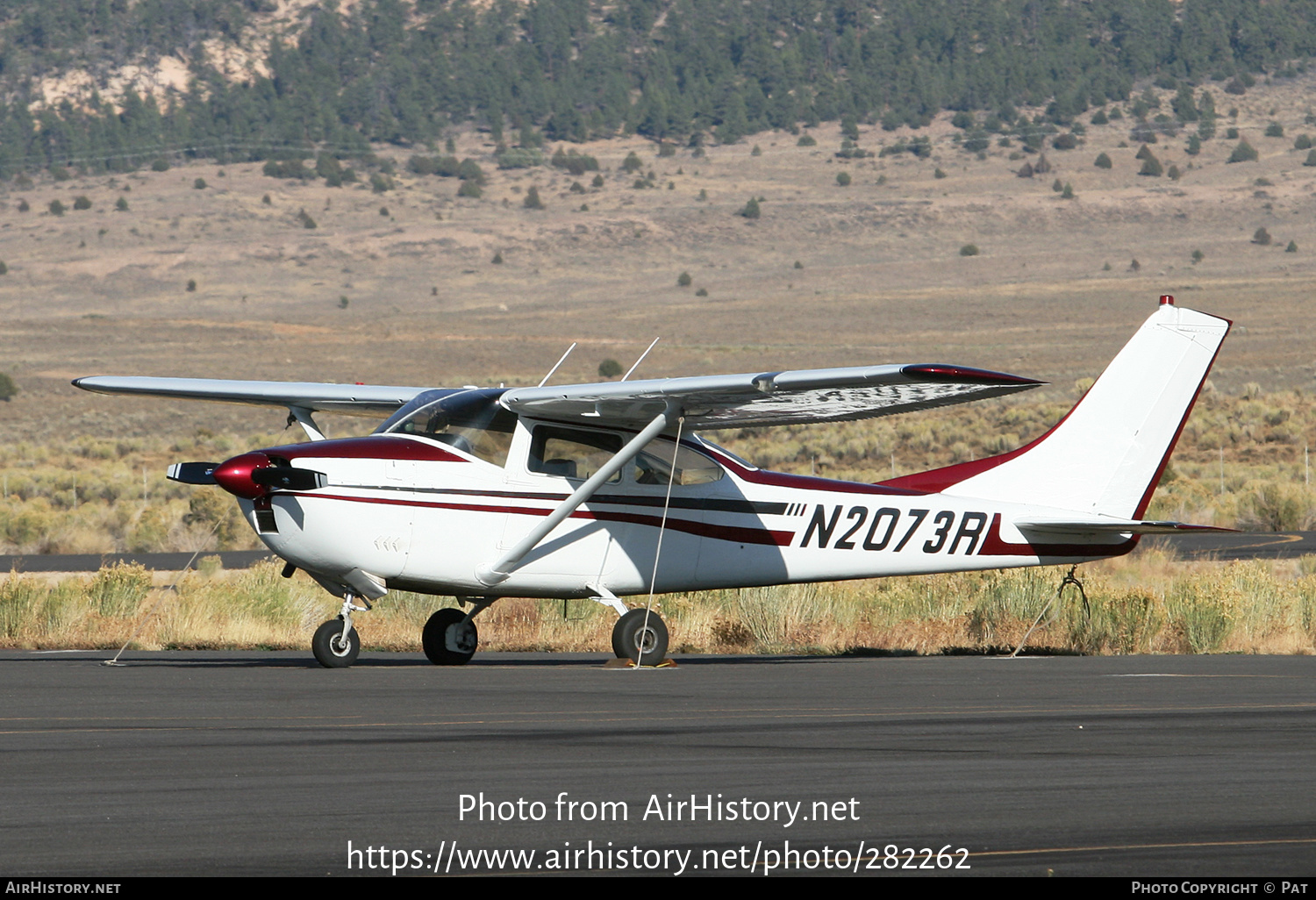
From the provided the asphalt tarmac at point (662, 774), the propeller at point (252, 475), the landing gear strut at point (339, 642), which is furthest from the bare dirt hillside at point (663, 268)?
the asphalt tarmac at point (662, 774)

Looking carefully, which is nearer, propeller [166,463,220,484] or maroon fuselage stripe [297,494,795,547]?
propeller [166,463,220,484]

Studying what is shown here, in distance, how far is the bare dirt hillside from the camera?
81250mm

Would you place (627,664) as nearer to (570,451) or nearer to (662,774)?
(570,451)

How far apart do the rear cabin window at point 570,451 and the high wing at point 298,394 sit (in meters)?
2.30

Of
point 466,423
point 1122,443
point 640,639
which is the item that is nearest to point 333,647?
point 466,423

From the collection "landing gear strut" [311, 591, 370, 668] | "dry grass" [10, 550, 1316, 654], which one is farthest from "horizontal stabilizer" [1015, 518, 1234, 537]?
"landing gear strut" [311, 591, 370, 668]

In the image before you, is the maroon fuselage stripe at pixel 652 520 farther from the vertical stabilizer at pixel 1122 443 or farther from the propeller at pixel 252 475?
the vertical stabilizer at pixel 1122 443

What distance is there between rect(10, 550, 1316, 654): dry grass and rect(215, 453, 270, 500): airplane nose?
15.0ft

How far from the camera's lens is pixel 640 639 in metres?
15.6

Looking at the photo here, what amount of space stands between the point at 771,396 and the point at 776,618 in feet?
15.6

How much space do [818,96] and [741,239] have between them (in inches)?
1608

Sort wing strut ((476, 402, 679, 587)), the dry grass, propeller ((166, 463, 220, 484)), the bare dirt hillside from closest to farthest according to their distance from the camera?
propeller ((166, 463, 220, 484)), wing strut ((476, 402, 679, 587)), the dry grass, the bare dirt hillside

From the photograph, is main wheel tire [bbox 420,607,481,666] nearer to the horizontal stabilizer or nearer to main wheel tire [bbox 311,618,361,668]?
main wheel tire [bbox 311,618,361,668]

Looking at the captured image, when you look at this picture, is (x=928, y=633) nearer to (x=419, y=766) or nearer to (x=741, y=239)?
(x=419, y=766)
